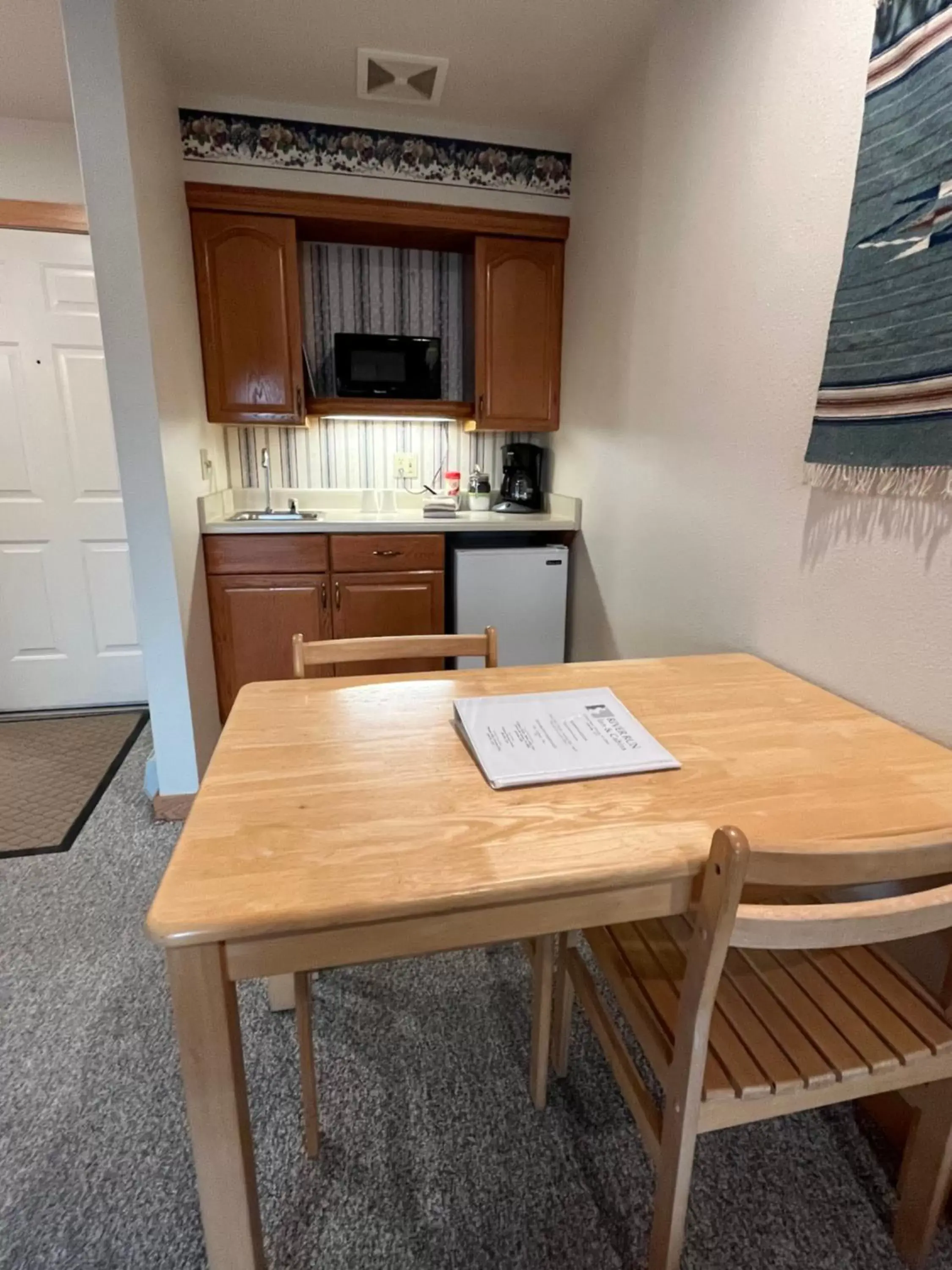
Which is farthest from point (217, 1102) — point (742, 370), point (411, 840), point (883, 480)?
point (742, 370)

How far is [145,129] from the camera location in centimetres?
192

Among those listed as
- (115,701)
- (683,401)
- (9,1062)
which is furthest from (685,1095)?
(115,701)

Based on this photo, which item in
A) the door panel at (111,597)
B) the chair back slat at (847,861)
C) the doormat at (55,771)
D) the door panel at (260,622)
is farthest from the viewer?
the door panel at (111,597)

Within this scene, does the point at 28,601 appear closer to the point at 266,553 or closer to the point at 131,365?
the point at 266,553

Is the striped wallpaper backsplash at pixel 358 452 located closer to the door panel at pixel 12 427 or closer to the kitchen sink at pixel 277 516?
the kitchen sink at pixel 277 516

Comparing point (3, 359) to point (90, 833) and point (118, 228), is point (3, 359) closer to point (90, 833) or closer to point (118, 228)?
point (118, 228)

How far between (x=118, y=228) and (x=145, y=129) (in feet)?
1.35

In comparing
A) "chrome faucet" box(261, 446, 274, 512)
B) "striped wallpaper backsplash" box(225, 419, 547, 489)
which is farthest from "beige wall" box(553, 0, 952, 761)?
"chrome faucet" box(261, 446, 274, 512)

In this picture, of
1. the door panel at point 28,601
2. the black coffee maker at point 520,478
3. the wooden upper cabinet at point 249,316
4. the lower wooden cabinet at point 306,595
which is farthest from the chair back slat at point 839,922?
the door panel at point 28,601

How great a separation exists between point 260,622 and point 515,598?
3.49 feet

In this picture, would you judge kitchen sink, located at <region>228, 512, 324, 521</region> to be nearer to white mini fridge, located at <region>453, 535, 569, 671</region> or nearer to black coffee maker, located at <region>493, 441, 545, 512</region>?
white mini fridge, located at <region>453, 535, 569, 671</region>

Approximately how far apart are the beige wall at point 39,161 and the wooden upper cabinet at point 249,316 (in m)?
0.66

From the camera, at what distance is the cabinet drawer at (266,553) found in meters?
2.44

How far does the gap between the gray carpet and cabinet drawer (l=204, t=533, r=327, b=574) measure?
4.65ft
